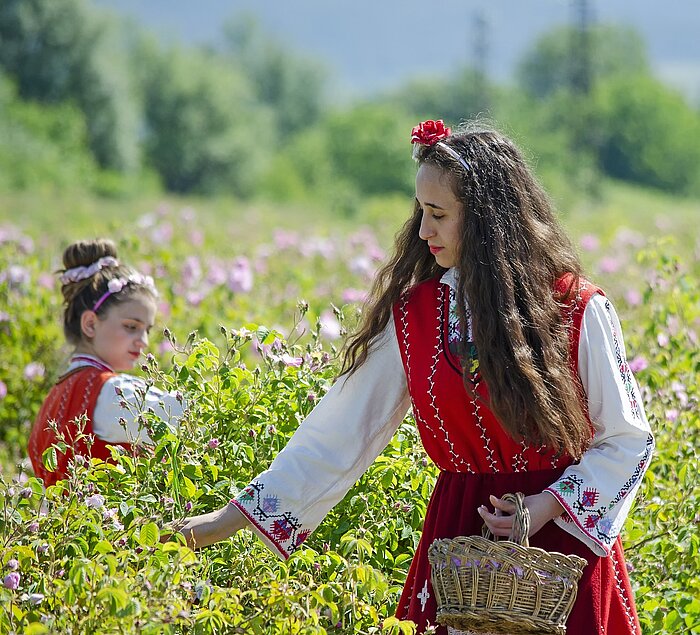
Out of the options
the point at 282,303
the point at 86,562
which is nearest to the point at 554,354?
the point at 86,562

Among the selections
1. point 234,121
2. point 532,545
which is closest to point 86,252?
point 532,545

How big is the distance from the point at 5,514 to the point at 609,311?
1.32 meters

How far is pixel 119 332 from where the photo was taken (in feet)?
12.0

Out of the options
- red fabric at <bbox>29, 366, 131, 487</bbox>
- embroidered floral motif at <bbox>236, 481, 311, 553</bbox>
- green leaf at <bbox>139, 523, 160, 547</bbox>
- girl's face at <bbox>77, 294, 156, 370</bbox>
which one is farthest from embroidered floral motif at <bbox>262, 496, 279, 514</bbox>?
girl's face at <bbox>77, 294, 156, 370</bbox>

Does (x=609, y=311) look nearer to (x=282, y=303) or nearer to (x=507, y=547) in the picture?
(x=507, y=547)

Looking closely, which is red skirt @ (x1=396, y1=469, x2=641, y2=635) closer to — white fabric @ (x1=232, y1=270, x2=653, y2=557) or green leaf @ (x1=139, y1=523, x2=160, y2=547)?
white fabric @ (x1=232, y1=270, x2=653, y2=557)

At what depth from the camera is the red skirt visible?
2.33 metres

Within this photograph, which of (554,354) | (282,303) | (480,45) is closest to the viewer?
(554,354)

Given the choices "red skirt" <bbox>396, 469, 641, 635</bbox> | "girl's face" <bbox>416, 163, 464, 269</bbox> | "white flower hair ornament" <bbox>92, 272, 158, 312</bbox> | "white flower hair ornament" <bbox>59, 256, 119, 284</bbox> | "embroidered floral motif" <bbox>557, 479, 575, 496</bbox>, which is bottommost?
"red skirt" <bbox>396, 469, 641, 635</bbox>

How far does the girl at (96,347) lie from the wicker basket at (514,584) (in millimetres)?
1386

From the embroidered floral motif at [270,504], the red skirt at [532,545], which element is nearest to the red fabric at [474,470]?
the red skirt at [532,545]

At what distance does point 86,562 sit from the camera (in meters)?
2.05

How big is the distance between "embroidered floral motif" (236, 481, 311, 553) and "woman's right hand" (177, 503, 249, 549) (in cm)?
3

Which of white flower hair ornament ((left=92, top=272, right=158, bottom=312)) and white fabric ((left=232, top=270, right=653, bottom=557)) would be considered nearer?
white fabric ((left=232, top=270, right=653, bottom=557))
